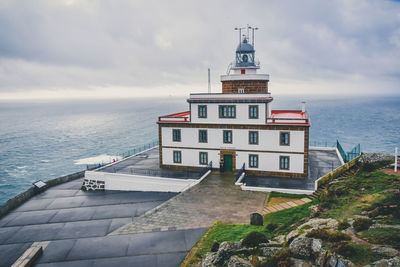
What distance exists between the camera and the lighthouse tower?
108ft

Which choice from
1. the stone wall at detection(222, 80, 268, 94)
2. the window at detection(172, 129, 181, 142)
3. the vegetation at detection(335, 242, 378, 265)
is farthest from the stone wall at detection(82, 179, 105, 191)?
the vegetation at detection(335, 242, 378, 265)

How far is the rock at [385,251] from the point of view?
9004mm

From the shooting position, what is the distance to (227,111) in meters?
29.6

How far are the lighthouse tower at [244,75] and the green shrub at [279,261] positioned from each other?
2435cm

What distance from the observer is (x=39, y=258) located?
1650 centimetres

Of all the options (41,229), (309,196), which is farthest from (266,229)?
(41,229)

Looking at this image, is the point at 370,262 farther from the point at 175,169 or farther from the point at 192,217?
the point at 175,169

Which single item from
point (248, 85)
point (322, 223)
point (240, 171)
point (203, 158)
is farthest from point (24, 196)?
point (322, 223)

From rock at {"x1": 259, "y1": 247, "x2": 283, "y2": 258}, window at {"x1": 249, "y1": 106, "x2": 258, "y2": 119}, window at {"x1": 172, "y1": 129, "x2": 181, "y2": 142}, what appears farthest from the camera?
window at {"x1": 172, "y1": 129, "x2": 181, "y2": 142}

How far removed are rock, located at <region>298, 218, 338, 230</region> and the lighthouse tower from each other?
21645 millimetres

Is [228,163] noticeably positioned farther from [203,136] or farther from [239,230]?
[239,230]

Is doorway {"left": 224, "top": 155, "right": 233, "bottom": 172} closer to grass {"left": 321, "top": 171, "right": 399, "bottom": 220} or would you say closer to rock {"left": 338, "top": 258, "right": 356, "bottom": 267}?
grass {"left": 321, "top": 171, "right": 399, "bottom": 220}

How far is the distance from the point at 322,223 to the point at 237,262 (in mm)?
4141

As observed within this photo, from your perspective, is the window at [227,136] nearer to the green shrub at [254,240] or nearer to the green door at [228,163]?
the green door at [228,163]
